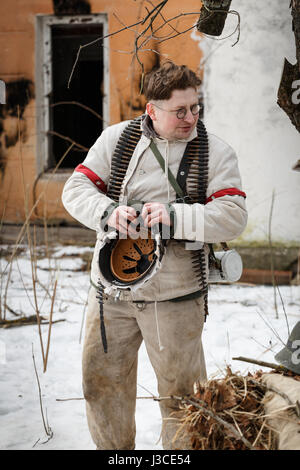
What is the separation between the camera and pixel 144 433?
2.92 meters

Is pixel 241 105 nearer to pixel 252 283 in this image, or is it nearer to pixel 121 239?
pixel 252 283

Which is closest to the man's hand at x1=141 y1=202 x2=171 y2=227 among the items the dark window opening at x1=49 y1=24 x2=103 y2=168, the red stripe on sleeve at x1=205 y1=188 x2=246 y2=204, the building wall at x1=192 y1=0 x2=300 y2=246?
the red stripe on sleeve at x1=205 y1=188 x2=246 y2=204

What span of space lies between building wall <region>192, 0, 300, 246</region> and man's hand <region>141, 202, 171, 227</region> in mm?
3731

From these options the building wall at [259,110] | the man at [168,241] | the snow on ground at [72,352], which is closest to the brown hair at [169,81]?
the man at [168,241]

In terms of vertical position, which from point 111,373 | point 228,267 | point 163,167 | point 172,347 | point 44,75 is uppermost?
point 44,75

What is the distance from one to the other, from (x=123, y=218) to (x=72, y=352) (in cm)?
224

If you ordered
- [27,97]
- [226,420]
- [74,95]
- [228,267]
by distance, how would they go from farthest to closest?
[74,95], [27,97], [228,267], [226,420]

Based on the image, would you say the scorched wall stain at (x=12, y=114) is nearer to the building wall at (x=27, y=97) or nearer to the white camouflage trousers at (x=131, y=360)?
the building wall at (x=27, y=97)

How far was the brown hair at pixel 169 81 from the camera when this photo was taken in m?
2.15

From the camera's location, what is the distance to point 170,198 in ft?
7.44

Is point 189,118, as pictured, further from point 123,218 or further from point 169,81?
point 123,218

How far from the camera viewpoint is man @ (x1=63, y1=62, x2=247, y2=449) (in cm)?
216

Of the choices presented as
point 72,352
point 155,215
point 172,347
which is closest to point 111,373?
point 172,347
